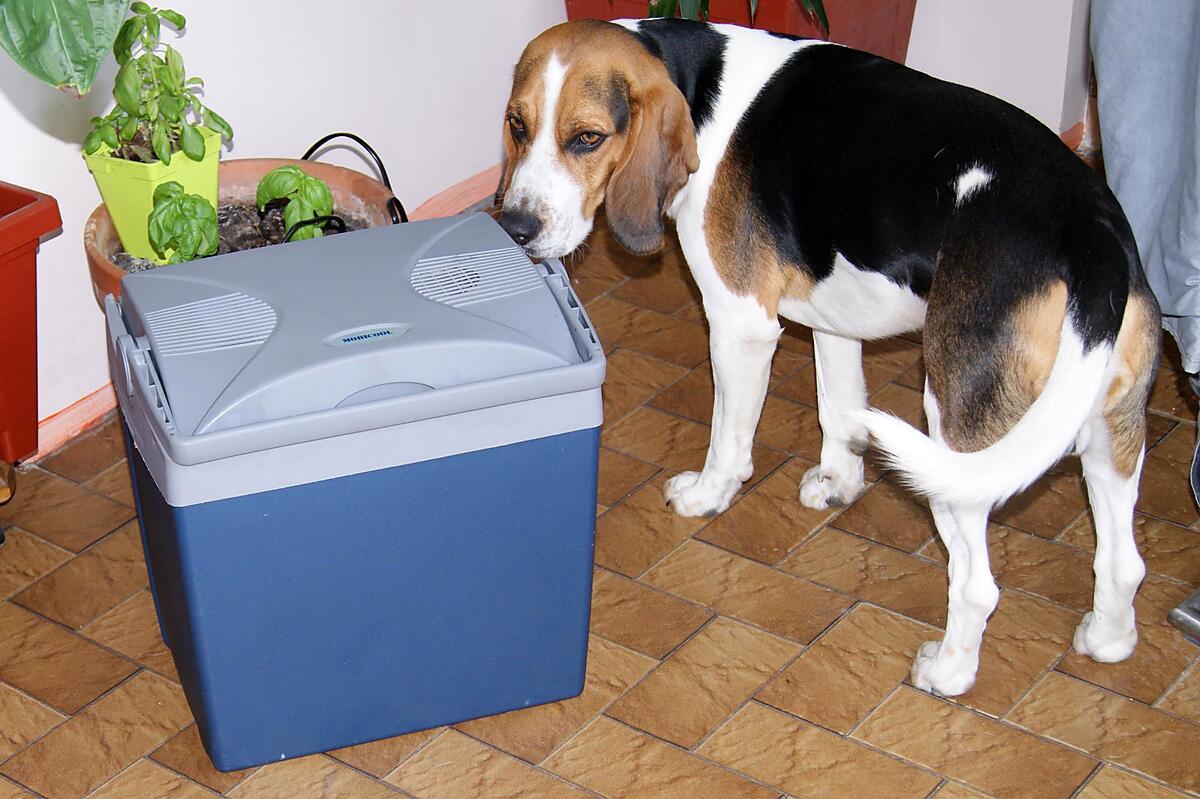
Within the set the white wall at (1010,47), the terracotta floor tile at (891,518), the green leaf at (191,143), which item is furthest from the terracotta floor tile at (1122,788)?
the white wall at (1010,47)

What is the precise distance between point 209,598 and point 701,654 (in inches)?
31.5

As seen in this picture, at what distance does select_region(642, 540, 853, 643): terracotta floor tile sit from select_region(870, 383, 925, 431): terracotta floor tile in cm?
56

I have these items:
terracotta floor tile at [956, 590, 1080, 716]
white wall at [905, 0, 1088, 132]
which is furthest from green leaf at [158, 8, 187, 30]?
white wall at [905, 0, 1088, 132]

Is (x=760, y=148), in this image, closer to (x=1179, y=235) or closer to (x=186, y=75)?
(x=1179, y=235)

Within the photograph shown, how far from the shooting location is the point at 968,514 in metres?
1.95

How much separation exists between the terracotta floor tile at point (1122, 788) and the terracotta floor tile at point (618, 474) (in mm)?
960

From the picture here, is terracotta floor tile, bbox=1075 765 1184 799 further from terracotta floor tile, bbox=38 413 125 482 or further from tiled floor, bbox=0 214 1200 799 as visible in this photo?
terracotta floor tile, bbox=38 413 125 482

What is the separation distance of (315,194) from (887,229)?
3.22ft

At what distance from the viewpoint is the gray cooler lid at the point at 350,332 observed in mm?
1703

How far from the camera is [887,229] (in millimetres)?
1999

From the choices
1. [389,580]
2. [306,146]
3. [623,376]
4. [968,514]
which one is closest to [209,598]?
[389,580]

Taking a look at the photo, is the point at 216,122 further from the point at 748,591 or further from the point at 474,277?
the point at 748,591

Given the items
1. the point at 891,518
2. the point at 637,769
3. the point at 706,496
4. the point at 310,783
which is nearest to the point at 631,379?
the point at 706,496

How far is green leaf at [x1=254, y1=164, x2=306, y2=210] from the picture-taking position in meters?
2.42
